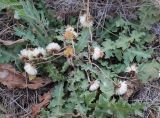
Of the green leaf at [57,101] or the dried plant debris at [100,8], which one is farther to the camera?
the dried plant debris at [100,8]

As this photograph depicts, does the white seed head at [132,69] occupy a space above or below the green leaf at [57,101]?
above

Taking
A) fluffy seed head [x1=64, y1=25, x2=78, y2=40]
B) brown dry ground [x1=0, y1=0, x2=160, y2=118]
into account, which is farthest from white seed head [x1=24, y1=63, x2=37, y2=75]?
fluffy seed head [x1=64, y1=25, x2=78, y2=40]

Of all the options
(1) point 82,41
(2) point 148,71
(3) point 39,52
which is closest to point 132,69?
(2) point 148,71

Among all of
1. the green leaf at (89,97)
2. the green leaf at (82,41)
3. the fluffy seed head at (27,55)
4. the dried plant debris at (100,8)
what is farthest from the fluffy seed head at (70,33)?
the green leaf at (89,97)

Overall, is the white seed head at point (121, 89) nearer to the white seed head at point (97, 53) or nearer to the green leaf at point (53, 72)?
the white seed head at point (97, 53)

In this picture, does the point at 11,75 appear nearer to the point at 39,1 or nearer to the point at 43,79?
the point at 43,79

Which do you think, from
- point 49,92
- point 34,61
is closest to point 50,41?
point 34,61

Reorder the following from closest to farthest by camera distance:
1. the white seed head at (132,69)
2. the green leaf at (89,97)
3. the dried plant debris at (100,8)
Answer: the green leaf at (89,97) → the white seed head at (132,69) → the dried plant debris at (100,8)
